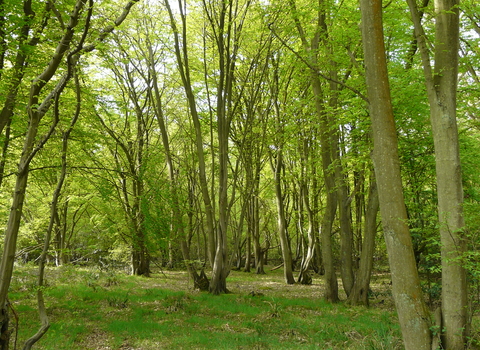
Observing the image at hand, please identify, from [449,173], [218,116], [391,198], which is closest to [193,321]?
[391,198]

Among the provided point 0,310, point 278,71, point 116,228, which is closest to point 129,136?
point 116,228

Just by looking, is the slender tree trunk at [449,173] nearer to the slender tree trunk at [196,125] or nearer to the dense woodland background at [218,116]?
the dense woodland background at [218,116]

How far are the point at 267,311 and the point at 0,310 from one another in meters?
6.17

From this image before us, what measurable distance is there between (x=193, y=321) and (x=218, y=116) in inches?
270

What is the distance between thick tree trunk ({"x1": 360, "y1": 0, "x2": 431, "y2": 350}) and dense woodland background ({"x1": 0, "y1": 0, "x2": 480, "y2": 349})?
332mm

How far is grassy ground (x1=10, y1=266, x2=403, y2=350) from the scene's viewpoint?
6027 millimetres

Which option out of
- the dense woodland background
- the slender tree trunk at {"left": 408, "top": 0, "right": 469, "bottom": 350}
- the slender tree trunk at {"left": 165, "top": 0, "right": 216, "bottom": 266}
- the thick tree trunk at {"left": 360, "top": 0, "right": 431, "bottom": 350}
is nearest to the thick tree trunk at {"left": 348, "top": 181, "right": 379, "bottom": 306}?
the dense woodland background

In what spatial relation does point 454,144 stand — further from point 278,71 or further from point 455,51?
point 278,71

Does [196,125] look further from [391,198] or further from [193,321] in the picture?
[391,198]

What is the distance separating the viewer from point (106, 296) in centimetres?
971

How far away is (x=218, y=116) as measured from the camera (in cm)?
1184

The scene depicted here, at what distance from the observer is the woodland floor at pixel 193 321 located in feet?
19.7

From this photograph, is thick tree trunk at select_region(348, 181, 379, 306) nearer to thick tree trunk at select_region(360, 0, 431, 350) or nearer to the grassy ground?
the grassy ground

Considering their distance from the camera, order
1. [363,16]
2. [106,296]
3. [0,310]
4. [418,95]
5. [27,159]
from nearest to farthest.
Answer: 1. [27,159]
2. [0,310]
3. [363,16]
4. [418,95]
5. [106,296]
